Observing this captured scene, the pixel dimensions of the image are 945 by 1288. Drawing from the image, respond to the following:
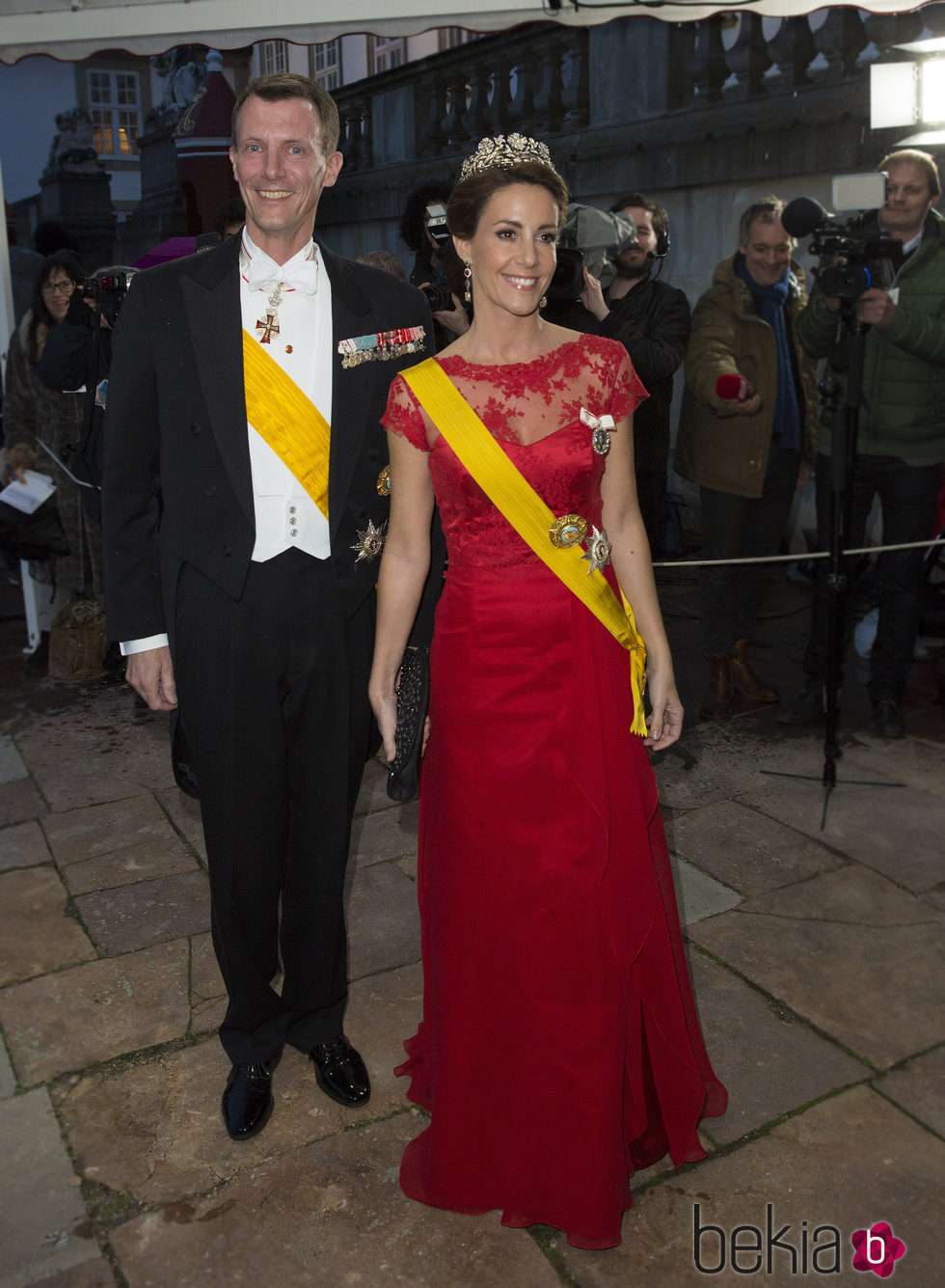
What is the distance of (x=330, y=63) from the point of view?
1071 cm

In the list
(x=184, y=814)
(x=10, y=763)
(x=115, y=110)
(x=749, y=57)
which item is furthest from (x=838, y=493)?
(x=115, y=110)

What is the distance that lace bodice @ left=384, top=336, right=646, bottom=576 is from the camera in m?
2.51

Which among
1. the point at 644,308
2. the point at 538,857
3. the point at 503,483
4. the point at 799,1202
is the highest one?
the point at 644,308

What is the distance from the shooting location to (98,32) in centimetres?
540

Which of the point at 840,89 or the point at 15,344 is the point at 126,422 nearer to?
the point at 15,344

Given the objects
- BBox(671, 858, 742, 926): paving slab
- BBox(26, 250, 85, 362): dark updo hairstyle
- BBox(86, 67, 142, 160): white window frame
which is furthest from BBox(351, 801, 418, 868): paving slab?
BBox(86, 67, 142, 160): white window frame

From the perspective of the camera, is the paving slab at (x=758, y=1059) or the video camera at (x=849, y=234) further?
the video camera at (x=849, y=234)

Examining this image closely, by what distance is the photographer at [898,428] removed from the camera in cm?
514

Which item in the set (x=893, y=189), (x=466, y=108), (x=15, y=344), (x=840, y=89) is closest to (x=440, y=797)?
(x=893, y=189)

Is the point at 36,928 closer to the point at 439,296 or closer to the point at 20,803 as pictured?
the point at 20,803

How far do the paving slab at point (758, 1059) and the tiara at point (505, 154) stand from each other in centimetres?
224

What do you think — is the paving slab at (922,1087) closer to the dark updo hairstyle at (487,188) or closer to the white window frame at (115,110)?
the dark updo hairstyle at (487,188)

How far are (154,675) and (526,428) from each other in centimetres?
104

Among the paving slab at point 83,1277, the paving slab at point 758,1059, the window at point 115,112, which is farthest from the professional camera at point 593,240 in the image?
the window at point 115,112
